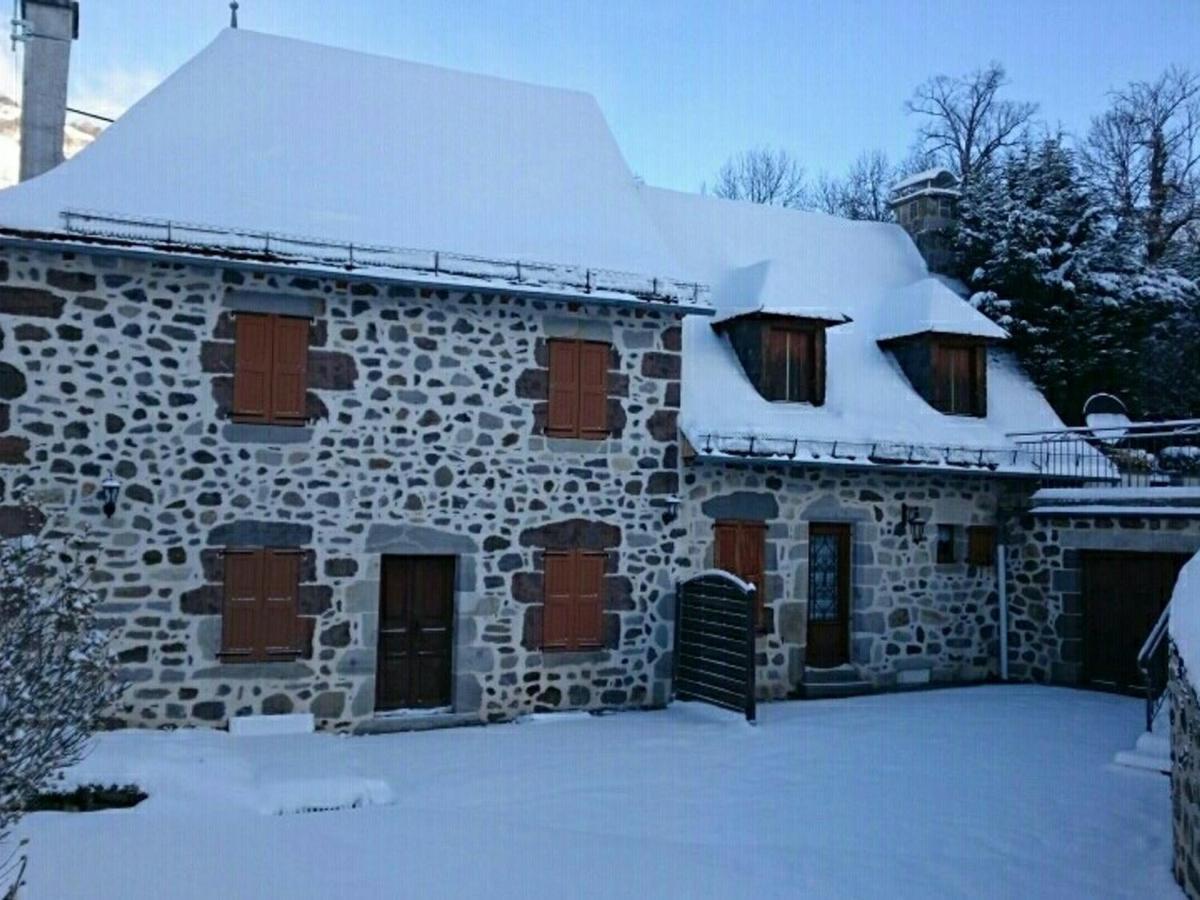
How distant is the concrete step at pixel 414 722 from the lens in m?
10.4

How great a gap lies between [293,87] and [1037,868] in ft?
35.1

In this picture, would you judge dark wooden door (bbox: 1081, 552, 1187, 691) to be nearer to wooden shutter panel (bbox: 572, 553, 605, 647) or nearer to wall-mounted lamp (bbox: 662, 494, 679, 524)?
wall-mounted lamp (bbox: 662, 494, 679, 524)

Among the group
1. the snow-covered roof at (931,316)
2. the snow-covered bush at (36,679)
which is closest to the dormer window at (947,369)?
the snow-covered roof at (931,316)

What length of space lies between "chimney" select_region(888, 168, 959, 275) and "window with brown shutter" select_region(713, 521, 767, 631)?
7286mm

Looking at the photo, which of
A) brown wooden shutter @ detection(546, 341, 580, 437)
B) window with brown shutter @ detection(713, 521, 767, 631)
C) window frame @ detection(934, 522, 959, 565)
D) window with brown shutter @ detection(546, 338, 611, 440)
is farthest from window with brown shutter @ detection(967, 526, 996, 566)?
brown wooden shutter @ detection(546, 341, 580, 437)

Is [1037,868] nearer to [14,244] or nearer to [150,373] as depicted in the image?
[150,373]

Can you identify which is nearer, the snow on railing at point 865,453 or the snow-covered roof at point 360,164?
the snow-covered roof at point 360,164

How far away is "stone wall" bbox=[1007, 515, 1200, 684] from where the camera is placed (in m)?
13.1

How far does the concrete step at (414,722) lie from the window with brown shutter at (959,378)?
309 inches

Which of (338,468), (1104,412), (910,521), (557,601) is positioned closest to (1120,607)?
(910,521)

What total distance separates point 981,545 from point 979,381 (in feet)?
7.75

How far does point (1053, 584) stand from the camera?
13.7 m

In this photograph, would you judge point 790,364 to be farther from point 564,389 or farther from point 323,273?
point 323,273

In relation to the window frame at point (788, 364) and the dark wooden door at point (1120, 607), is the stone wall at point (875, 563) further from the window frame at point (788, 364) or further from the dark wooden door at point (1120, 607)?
the dark wooden door at point (1120, 607)
